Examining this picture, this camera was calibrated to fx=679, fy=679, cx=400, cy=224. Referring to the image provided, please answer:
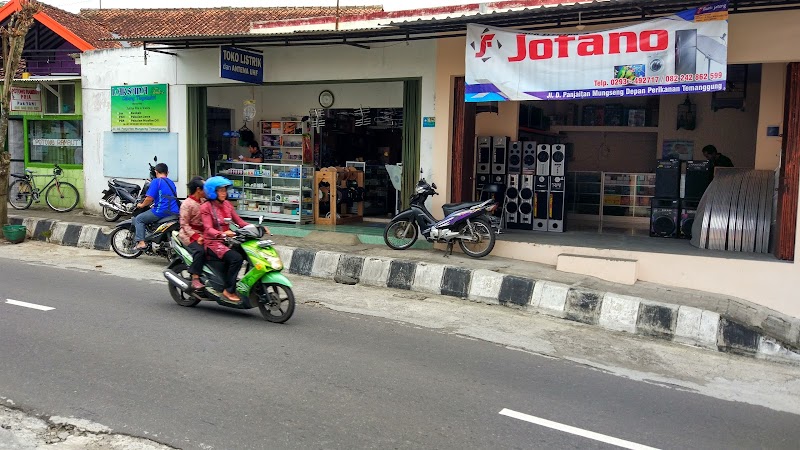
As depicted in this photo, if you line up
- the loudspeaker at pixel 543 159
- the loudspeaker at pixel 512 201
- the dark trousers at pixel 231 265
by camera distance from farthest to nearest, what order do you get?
the loudspeaker at pixel 512 201
the loudspeaker at pixel 543 159
the dark trousers at pixel 231 265

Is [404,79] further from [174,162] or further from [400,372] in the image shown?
[400,372]

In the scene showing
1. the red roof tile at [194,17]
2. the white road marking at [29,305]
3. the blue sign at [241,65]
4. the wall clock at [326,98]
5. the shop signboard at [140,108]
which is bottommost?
the white road marking at [29,305]

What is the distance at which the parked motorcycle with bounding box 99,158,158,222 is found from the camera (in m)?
14.3

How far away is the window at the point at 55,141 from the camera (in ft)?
56.1

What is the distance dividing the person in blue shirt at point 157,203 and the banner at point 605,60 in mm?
5223

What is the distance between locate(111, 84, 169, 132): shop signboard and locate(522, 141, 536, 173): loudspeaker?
7.92 m

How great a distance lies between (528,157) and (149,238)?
750 centimetres

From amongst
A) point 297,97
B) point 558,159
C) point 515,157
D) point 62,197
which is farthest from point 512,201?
point 62,197

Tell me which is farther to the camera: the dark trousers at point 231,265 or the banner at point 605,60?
the banner at point 605,60

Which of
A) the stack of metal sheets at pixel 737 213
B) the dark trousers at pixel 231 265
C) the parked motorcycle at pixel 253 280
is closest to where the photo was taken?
the parked motorcycle at pixel 253 280

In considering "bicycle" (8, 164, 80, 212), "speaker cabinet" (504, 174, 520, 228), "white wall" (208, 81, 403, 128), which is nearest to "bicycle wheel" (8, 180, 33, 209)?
"bicycle" (8, 164, 80, 212)

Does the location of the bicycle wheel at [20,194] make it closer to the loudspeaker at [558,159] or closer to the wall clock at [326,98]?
the wall clock at [326,98]

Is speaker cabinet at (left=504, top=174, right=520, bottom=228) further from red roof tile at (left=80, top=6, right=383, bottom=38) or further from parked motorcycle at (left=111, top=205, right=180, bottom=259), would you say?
red roof tile at (left=80, top=6, right=383, bottom=38)

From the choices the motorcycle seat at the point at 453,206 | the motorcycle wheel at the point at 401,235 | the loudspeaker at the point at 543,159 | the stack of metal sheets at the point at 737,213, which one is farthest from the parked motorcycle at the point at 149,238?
the stack of metal sheets at the point at 737,213
